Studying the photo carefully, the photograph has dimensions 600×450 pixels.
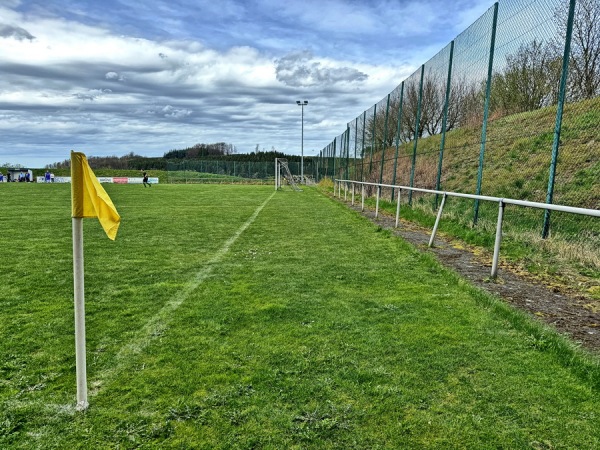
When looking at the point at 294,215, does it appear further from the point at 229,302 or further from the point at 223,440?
the point at 223,440

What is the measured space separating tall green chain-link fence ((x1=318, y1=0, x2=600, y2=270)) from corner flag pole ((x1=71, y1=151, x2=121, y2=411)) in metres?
5.58

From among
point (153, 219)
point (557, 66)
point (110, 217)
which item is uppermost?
point (557, 66)

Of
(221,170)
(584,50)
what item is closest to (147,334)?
(584,50)

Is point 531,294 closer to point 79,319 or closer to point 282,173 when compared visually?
point 79,319

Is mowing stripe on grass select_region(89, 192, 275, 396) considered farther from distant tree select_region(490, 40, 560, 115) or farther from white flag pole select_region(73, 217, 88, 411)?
distant tree select_region(490, 40, 560, 115)

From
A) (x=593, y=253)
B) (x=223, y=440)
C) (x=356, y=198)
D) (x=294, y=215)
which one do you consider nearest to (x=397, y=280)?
(x=593, y=253)

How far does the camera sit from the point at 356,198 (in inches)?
774

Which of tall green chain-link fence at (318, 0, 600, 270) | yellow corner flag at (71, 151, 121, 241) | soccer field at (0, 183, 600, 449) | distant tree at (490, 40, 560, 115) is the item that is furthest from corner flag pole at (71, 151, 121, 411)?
distant tree at (490, 40, 560, 115)

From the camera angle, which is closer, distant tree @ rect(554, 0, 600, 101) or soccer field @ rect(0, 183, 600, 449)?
soccer field @ rect(0, 183, 600, 449)

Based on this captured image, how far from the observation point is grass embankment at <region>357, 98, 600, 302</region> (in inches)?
233

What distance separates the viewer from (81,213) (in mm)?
2426

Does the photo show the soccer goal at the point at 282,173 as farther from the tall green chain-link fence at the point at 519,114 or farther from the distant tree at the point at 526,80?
the distant tree at the point at 526,80

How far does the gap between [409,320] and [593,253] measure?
333cm

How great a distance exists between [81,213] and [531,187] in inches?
424
